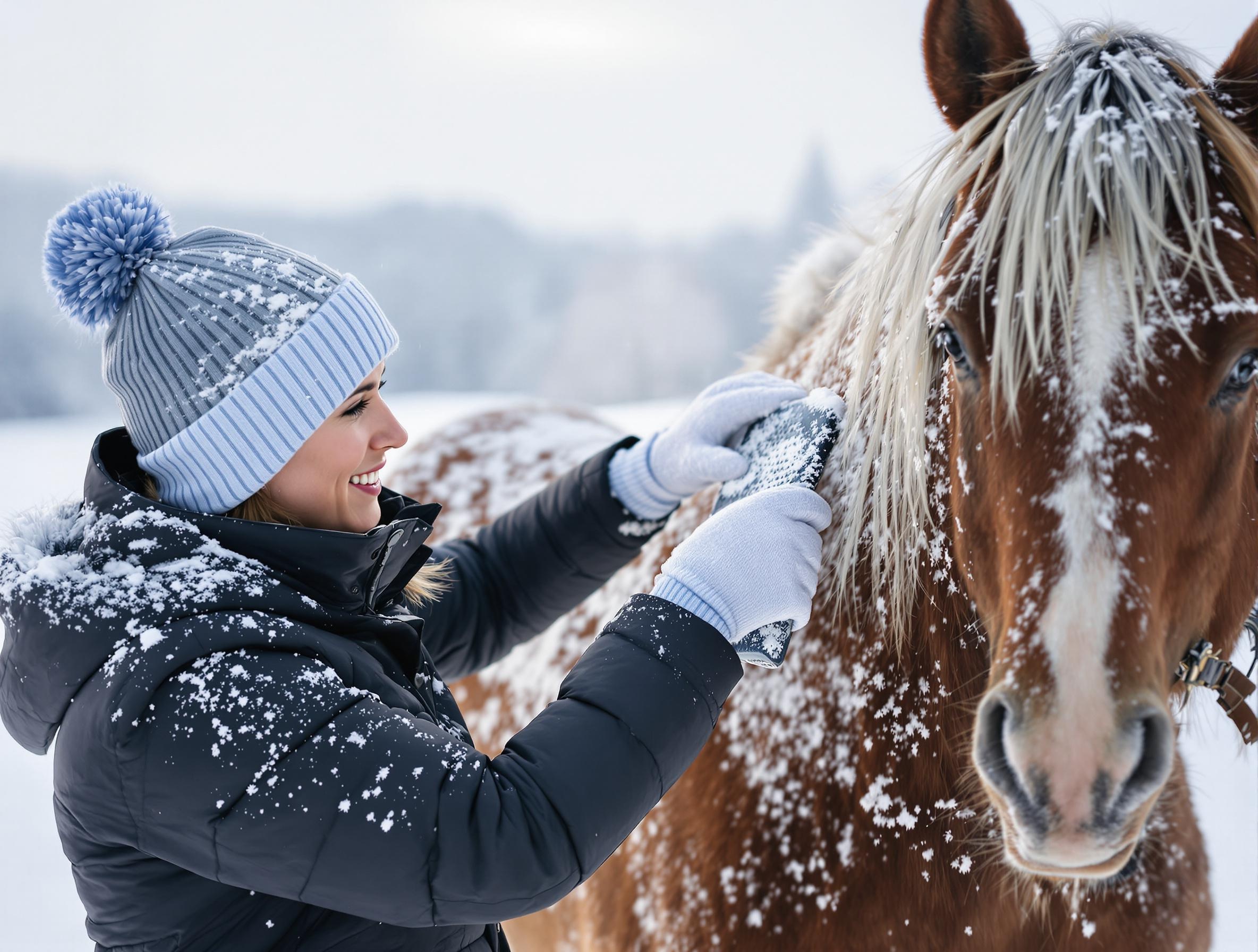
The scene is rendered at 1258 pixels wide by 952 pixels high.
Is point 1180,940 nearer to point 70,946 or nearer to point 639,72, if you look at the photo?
point 70,946

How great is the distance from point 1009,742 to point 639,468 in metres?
0.89

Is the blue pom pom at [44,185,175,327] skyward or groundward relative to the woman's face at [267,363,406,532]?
skyward

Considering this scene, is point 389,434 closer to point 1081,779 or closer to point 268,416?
point 268,416

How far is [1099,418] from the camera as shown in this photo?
77 centimetres

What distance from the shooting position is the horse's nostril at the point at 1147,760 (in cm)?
73

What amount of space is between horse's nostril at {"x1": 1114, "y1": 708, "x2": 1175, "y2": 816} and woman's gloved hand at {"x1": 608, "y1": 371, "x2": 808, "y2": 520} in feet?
2.22

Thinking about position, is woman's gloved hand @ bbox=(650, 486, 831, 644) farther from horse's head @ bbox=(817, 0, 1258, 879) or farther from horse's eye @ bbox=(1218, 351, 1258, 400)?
horse's eye @ bbox=(1218, 351, 1258, 400)

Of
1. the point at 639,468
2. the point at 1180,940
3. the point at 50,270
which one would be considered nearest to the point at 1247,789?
the point at 1180,940

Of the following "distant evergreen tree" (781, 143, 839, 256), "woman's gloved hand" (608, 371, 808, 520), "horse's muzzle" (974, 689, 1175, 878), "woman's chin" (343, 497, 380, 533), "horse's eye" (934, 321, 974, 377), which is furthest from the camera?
"distant evergreen tree" (781, 143, 839, 256)

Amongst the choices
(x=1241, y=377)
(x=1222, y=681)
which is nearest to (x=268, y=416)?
(x=1241, y=377)

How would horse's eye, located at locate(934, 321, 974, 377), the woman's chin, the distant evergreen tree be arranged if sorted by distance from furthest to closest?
the distant evergreen tree, the woman's chin, horse's eye, located at locate(934, 321, 974, 377)

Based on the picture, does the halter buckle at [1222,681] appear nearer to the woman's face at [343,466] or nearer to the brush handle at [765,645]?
the brush handle at [765,645]

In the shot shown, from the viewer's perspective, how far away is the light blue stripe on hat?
0.97m

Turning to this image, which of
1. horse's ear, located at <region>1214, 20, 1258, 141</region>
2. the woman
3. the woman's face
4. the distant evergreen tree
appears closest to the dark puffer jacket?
the woman
